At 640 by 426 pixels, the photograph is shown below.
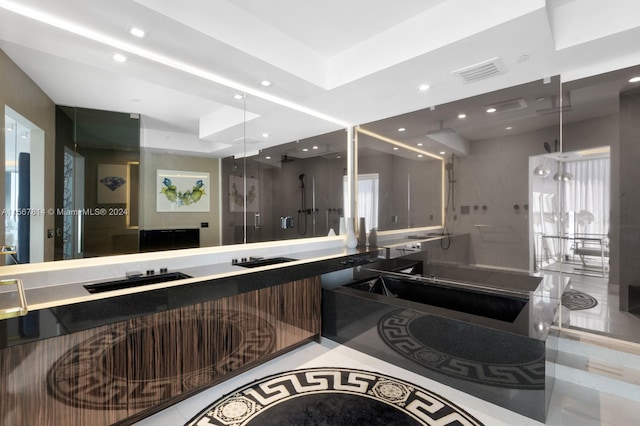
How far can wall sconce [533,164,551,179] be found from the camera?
282 cm

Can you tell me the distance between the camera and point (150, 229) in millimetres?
2449

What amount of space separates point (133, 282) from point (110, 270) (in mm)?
241

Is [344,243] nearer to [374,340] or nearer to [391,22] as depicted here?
[374,340]

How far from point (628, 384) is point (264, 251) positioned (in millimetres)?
3121

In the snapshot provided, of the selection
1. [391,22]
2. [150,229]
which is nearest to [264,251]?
[150,229]

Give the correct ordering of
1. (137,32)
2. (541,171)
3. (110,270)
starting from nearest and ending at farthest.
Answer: (137,32) < (110,270) < (541,171)

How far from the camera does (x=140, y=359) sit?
6.51 feet

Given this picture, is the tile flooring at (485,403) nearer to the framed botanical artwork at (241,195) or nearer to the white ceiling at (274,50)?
the framed botanical artwork at (241,195)

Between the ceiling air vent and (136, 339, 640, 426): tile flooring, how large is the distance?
248cm

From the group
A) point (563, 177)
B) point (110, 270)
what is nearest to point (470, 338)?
point (563, 177)

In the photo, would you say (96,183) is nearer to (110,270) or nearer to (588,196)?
(110,270)

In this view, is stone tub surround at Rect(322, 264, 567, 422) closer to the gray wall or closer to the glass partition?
the gray wall

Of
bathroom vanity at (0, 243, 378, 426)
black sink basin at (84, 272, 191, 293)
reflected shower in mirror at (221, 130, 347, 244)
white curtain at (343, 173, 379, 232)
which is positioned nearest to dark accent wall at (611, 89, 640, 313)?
white curtain at (343, 173, 379, 232)

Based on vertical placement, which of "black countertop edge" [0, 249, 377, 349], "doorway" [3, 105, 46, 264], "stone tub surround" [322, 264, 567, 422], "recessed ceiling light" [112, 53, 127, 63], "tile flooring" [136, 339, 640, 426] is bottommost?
"tile flooring" [136, 339, 640, 426]
